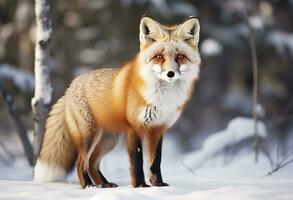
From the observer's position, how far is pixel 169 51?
5.89m

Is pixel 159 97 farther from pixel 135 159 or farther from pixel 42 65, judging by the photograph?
pixel 42 65

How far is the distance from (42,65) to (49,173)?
6.29ft

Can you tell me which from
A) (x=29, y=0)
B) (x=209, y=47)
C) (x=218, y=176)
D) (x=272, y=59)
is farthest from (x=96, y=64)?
(x=218, y=176)

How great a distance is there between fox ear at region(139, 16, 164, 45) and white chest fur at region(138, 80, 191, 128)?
0.43 meters

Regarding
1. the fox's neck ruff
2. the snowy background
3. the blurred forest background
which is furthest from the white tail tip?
the blurred forest background

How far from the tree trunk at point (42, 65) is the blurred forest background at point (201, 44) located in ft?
28.4

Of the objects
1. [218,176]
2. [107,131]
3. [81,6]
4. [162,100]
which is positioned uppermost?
[81,6]

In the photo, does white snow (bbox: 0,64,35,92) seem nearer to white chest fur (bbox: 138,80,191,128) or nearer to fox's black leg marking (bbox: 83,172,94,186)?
fox's black leg marking (bbox: 83,172,94,186)

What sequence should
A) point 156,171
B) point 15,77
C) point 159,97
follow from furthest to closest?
point 15,77 → point 156,171 → point 159,97

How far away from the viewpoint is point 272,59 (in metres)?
19.2

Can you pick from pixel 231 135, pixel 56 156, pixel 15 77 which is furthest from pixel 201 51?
pixel 56 156

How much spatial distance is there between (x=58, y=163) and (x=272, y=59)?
44.4ft

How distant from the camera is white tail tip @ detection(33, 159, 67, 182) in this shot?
6664 millimetres

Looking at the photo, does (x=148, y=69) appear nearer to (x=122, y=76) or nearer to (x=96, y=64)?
(x=122, y=76)
